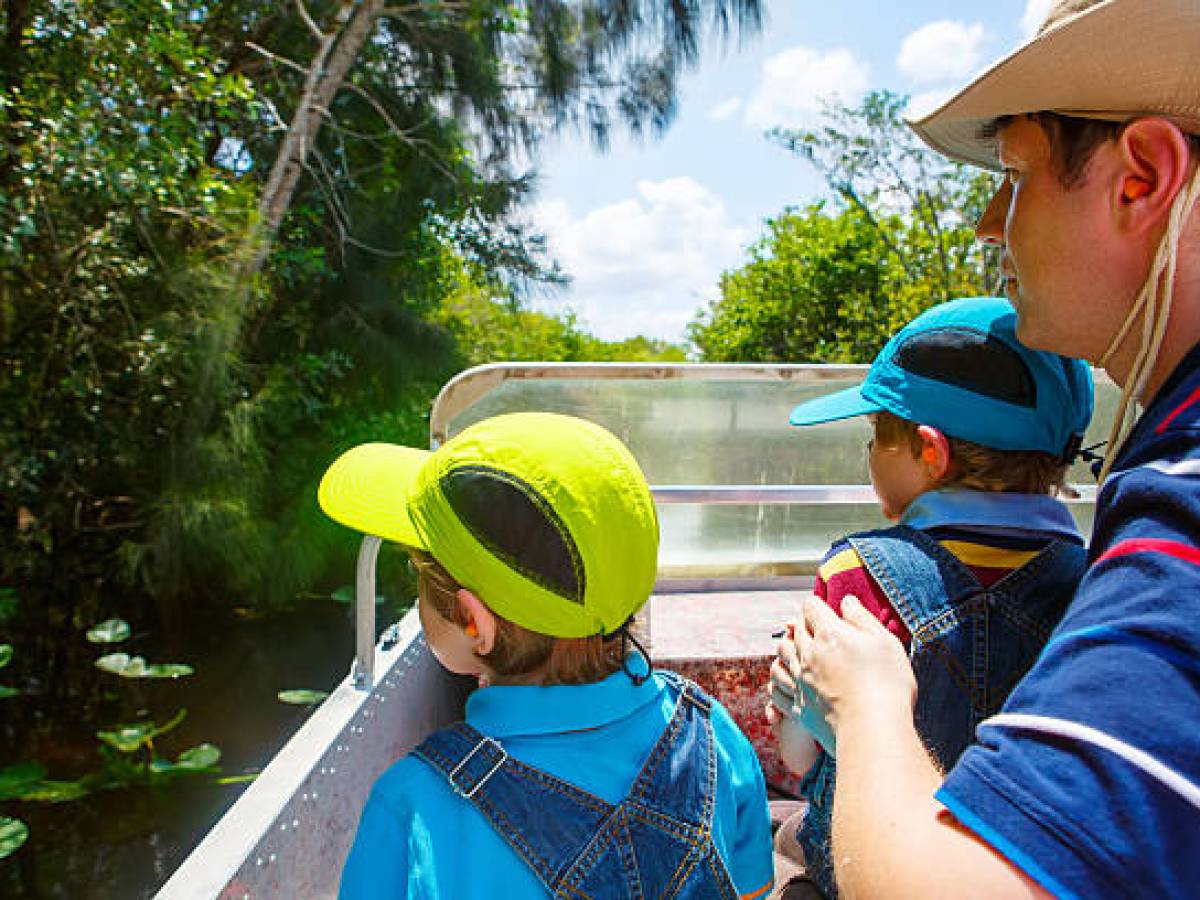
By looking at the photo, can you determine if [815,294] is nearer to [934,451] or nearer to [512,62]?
[512,62]

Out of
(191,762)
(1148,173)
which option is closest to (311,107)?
(191,762)

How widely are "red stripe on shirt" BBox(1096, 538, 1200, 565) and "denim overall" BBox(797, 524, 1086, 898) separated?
1.69 feet

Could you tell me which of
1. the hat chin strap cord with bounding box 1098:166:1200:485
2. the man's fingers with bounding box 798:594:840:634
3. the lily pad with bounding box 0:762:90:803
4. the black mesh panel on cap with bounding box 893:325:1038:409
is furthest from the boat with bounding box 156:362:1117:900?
the lily pad with bounding box 0:762:90:803

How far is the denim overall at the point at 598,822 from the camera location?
36.0 inches

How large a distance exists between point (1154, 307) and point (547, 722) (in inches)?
29.0

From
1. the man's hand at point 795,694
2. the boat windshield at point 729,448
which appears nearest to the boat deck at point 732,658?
the boat windshield at point 729,448

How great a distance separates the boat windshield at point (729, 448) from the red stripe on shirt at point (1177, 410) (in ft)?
6.47

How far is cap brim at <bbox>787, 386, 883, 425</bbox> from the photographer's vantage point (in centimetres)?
133

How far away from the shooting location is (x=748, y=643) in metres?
2.24

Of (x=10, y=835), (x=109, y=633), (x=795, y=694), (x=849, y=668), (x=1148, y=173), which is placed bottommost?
(x=10, y=835)

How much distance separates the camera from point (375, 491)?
4.04 feet

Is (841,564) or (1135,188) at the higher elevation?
(1135,188)

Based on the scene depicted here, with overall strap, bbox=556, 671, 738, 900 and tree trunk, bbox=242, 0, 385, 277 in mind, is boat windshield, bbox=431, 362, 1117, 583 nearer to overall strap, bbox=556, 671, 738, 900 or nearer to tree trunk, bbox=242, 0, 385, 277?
overall strap, bbox=556, 671, 738, 900

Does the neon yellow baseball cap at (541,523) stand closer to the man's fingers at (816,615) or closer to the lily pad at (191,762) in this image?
the man's fingers at (816,615)
